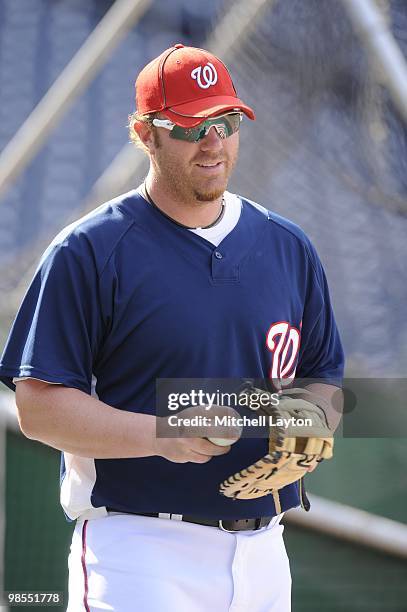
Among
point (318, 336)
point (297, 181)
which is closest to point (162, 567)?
point (318, 336)

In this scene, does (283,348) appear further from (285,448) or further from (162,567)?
(162,567)

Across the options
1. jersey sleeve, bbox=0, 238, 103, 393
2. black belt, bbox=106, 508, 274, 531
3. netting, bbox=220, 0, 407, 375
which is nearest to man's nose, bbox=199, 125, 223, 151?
jersey sleeve, bbox=0, 238, 103, 393

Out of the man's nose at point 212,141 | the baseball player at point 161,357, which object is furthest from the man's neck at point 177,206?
the man's nose at point 212,141

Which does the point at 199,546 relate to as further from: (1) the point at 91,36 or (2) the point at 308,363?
(1) the point at 91,36

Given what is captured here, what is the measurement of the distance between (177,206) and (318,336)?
0.51 m

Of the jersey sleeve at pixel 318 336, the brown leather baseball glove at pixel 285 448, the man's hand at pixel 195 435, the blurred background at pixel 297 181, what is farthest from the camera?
the blurred background at pixel 297 181

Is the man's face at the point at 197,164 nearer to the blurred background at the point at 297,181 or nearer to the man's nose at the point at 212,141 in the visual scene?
the man's nose at the point at 212,141

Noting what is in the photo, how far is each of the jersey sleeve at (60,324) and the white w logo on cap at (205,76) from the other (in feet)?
1.49

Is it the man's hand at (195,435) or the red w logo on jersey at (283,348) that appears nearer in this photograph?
the man's hand at (195,435)

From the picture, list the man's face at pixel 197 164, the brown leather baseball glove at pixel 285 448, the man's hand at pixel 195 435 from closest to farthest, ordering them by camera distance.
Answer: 1. the man's hand at pixel 195 435
2. the brown leather baseball glove at pixel 285 448
3. the man's face at pixel 197 164

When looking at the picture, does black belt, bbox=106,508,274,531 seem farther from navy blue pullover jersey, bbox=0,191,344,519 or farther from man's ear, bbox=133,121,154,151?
man's ear, bbox=133,121,154,151

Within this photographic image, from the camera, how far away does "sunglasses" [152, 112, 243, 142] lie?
2205 millimetres

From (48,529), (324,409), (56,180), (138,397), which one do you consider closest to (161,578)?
(138,397)

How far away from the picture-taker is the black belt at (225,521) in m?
2.22
